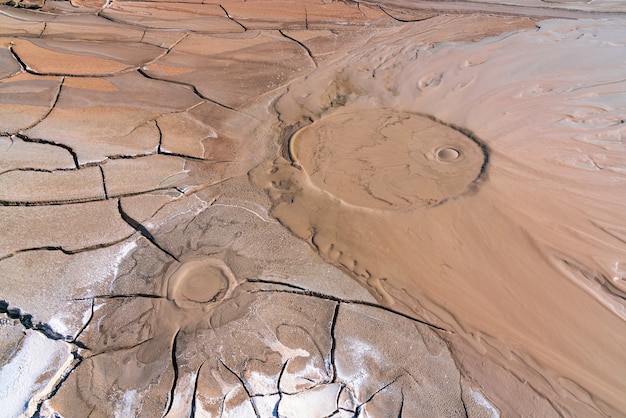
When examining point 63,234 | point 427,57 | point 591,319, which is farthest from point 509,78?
point 63,234

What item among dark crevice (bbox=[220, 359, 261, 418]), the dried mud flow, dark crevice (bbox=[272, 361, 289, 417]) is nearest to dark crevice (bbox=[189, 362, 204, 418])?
the dried mud flow

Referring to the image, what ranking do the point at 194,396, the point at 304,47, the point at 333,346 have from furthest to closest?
the point at 304,47, the point at 333,346, the point at 194,396

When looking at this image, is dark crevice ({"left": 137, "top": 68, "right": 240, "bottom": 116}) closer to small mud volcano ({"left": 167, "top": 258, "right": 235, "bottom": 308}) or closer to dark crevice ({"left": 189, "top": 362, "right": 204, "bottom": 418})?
small mud volcano ({"left": 167, "top": 258, "right": 235, "bottom": 308})

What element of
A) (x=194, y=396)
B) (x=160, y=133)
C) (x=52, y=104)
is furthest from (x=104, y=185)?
(x=194, y=396)

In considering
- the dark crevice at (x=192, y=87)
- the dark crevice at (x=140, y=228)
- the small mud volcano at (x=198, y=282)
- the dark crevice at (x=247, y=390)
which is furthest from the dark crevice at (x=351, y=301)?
Answer: the dark crevice at (x=192, y=87)

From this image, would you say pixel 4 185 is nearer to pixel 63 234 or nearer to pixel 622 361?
pixel 63 234

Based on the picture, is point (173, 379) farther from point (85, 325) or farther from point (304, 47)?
point (304, 47)
